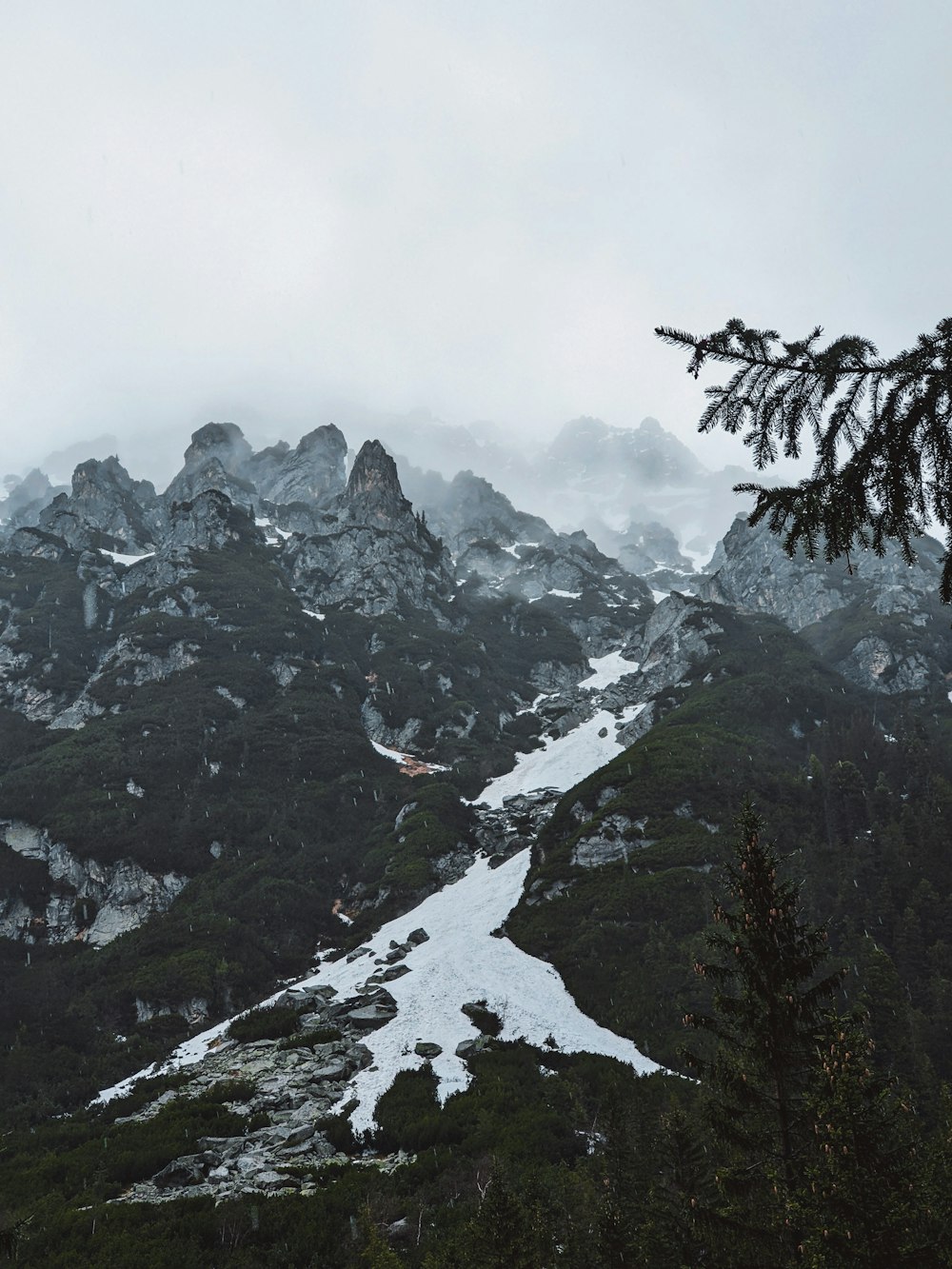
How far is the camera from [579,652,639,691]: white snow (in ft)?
470

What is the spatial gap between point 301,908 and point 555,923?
2423 centimetres

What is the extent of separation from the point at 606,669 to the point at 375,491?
75.1m

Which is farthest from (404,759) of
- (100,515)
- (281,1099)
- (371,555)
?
(100,515)

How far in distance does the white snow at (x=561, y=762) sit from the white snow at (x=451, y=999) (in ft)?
94.4

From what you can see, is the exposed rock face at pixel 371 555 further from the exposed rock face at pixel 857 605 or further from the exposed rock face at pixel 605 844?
the exposed rock face at pixel 605 844

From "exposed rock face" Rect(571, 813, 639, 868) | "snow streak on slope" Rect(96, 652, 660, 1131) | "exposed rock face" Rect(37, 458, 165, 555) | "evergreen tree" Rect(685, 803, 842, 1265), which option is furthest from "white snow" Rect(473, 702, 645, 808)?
"exposed rock face" Rect(37, 458, 165, 555)

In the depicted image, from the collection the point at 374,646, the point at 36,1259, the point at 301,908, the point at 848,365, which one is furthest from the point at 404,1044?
the point at 374,646

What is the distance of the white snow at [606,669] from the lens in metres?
143

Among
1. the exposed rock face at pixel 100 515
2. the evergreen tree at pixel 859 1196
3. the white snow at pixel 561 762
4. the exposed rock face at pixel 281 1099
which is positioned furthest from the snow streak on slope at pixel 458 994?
the exposed rock face at pixel 100 515

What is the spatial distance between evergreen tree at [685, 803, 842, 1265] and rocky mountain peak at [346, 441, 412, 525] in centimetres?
16786

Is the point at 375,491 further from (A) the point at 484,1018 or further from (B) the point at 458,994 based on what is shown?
(A) the point at 484,1018

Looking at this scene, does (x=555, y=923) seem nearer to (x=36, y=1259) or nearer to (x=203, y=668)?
(x=36, y=1259)

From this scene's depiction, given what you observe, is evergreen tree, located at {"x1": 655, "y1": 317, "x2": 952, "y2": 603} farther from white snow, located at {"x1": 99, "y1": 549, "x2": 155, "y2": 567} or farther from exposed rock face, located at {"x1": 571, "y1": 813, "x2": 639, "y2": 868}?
white snow, located at {"x1": 99, "y1": 549, "x2": 155, "y2": 567}

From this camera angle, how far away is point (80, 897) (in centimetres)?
6394
